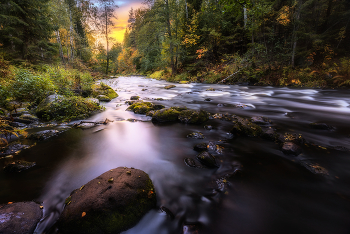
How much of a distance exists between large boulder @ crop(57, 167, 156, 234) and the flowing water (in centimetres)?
18

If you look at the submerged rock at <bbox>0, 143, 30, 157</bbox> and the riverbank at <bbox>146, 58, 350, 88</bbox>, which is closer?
the submerged rock at <bbox>0, 143, 30, 157</bbox>

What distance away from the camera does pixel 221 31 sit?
18.0 metres

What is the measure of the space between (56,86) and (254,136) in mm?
8611

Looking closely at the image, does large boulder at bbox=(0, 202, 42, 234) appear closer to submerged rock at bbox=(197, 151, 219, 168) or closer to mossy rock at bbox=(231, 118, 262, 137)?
submerged rock at bbox=(197, 151, 219, 168)

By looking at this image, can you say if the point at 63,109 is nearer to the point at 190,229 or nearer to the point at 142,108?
the point at 142,108

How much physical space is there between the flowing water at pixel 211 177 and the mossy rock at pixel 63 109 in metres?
1.32

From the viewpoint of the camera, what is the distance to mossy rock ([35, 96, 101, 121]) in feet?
18.2

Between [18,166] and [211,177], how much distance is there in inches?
151

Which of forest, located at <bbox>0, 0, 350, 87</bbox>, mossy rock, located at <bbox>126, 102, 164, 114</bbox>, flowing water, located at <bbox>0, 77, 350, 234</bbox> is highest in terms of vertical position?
forest, located at <bbox>0, 0, 350, 87</bbox>

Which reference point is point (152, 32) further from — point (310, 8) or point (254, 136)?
point (254, 136)

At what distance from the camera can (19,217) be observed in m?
1.83

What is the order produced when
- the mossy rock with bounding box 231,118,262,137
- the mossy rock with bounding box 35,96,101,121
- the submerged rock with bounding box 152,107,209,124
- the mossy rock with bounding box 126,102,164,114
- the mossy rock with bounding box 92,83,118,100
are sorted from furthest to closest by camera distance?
the mossy rock with bounding box 92,83,118,100 → the mossy rock with bounding box 126,102,164,114 → the submerged rock with bounding box 152,107,209,124 → the mossy rock with bounding box 35,96,101,121 → the mossy rock with bounding box 231,118,262,137

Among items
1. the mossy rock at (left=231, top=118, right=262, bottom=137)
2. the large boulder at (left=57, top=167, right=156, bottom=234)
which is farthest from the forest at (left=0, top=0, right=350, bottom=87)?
the large boulder at (left=57, top=167, right=156, bottom=234)

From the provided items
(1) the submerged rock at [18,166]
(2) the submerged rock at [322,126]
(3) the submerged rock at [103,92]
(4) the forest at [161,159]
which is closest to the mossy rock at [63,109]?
(4) the forest at [161,159]
